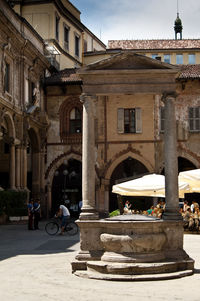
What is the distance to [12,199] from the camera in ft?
83.5

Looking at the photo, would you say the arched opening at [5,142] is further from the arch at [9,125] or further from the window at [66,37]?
the window at [66,37]

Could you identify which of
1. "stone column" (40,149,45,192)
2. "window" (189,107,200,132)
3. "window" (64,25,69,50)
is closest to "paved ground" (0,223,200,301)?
"stone column" (40,149,45,192)

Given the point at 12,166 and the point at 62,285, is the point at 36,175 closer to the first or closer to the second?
the point at 12,166

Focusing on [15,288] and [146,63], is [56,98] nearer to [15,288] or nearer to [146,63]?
[146,63]

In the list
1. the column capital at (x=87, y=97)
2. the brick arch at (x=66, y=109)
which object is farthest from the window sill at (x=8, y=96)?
the column capital at (x=87, y=97)

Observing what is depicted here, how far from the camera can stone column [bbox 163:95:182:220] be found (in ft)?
35.4

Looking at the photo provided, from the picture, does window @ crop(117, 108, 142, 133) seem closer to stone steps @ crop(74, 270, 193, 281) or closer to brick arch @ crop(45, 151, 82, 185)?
brick arch @ crop(45, 151, 82, 185)

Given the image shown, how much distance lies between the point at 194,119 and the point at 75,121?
7587mm

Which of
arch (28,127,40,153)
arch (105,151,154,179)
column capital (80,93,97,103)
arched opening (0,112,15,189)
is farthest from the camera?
arch (105,151,154,179)

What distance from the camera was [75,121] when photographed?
1270 inches

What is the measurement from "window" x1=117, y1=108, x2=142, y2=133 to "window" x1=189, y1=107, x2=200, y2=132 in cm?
313

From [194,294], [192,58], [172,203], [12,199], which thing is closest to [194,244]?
[172,203]

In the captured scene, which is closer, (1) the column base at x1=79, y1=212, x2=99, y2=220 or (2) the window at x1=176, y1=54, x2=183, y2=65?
(1) the column base at x1=79, y1=212, x2=99, y2=220

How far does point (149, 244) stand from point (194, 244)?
589 cm
